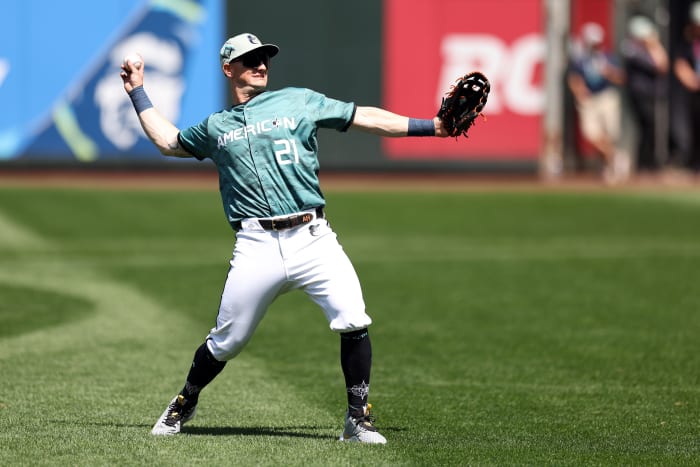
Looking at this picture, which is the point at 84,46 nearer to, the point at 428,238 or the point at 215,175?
the point at 215,175

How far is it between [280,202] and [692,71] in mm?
19349

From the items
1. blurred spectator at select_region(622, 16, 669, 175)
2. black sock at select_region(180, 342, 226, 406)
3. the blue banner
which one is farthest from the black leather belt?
blurred spectator at select_region(622, 16, 669, 175)

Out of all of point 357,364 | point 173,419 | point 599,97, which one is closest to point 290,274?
point 357,364

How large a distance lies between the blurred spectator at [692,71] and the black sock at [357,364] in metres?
18.5

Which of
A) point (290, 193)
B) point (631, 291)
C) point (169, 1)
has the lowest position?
point (631, 291)

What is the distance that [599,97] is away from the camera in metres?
24.4

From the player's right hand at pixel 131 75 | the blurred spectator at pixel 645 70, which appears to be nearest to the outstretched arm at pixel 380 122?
the player's right hand at pixel 131 75

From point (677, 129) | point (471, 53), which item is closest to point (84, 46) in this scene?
point (471, 53)

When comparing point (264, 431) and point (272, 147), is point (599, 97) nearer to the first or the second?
point (264, 431)

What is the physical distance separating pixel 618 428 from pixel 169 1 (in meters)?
18.0

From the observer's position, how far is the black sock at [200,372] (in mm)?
6887

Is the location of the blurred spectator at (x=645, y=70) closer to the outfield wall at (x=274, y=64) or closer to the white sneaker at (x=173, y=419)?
the outfield wall at (x=274, y=64)

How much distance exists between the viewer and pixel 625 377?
878cm

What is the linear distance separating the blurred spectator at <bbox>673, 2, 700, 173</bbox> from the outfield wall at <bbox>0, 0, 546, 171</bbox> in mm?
2693
